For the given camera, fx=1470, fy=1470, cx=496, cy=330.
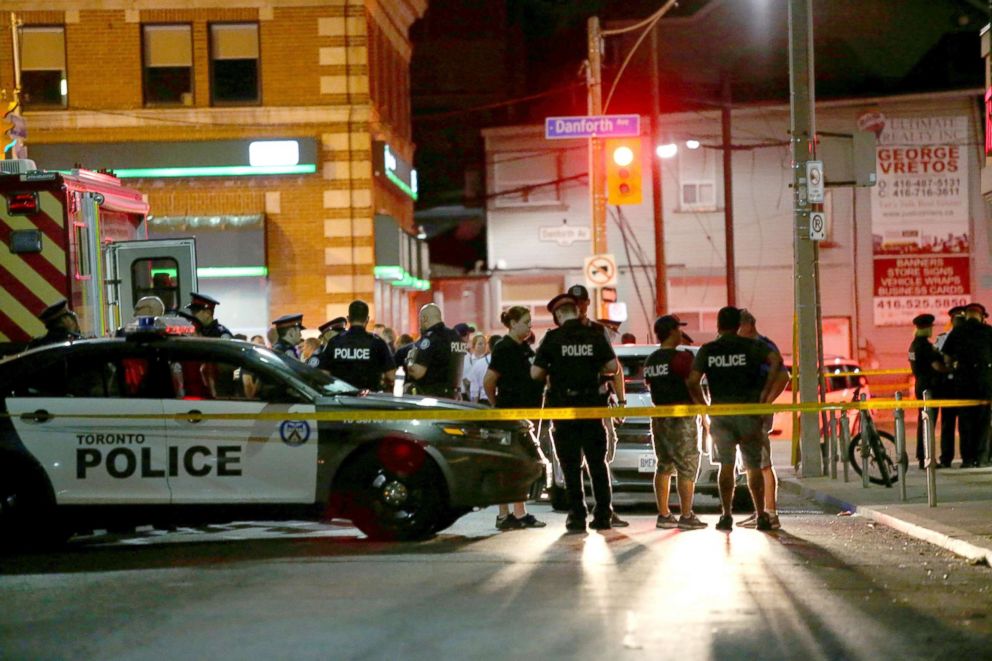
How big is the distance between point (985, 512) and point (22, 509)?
7382mm

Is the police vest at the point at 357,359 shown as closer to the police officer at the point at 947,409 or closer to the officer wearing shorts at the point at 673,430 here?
the officer wearing shorts at the point at 673,430

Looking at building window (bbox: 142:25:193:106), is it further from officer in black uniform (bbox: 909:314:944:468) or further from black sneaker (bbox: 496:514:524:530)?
black sneaker (bbox: 496:514:524:530)

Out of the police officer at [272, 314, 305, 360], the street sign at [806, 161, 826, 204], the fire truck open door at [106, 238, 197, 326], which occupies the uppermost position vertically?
the street sign at [806, 161, 826, 204]

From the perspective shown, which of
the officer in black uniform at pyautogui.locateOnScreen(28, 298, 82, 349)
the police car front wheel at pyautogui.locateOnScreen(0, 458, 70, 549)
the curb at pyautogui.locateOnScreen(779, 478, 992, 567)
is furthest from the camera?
the officer in black uniform at pyautogui.locateOnScreen(28, 298, 82, 349)

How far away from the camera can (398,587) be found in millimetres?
8516

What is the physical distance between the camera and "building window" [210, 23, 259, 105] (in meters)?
25.4

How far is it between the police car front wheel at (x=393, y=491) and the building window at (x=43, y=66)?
17.2 metres

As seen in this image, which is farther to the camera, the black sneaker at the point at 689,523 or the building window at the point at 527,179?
the building window at the point at 527,179

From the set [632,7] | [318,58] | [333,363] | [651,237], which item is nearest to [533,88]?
[632,7]

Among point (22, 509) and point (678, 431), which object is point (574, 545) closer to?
point (678, 431)

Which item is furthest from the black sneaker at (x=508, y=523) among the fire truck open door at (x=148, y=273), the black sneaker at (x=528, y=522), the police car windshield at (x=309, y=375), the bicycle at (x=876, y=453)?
the fire truck open door at (x=148, y=273)

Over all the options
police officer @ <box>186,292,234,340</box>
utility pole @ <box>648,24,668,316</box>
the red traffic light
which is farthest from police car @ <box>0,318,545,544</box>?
utility pole @ <box>648,24,668,316</box>

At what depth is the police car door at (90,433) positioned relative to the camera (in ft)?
33.7

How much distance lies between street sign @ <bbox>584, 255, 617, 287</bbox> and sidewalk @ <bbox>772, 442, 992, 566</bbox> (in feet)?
19.6
